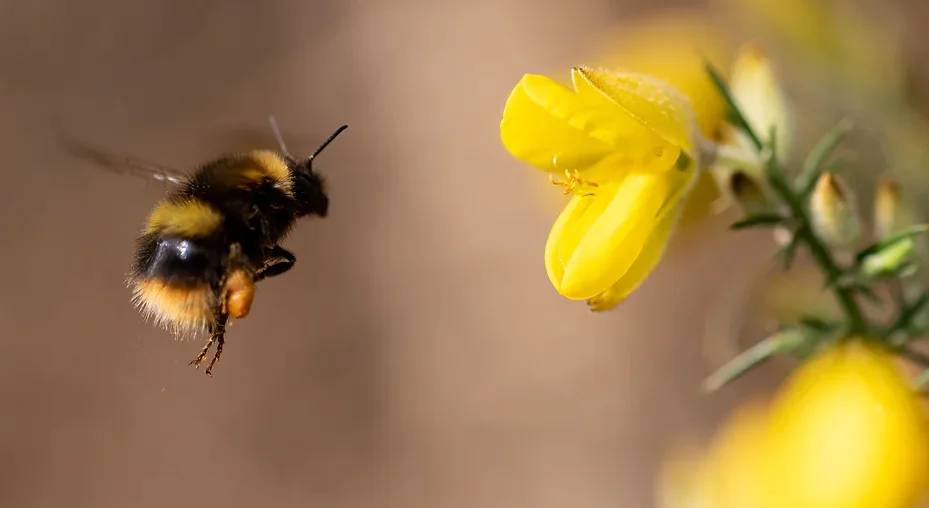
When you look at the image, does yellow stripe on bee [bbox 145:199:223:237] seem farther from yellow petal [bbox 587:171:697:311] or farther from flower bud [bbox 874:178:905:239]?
flower bud [bbox 874:178:905:239]

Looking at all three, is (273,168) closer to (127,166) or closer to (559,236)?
(127,166)

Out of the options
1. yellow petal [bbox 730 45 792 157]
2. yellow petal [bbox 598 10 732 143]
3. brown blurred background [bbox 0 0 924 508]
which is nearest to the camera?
yellow petal [bbox 730 45 792 157]

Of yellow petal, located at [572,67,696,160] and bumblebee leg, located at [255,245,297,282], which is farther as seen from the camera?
bumblebee leg, located at [255,245,297,282]

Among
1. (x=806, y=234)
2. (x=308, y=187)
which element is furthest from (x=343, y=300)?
(x=806, y=234)

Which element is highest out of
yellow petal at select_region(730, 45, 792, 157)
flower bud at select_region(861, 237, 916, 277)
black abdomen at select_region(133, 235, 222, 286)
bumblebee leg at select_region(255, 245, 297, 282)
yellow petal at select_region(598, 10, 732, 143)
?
yellow petal at select_region(598, 10, 732, 143)

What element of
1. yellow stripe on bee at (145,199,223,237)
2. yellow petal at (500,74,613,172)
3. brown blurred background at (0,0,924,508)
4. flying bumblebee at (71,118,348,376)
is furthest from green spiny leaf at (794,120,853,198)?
brown blurred background at (0,0,924,508)

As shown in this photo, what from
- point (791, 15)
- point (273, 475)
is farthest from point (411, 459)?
point (791, 15)

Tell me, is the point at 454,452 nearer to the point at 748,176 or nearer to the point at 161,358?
the point at 161,358
